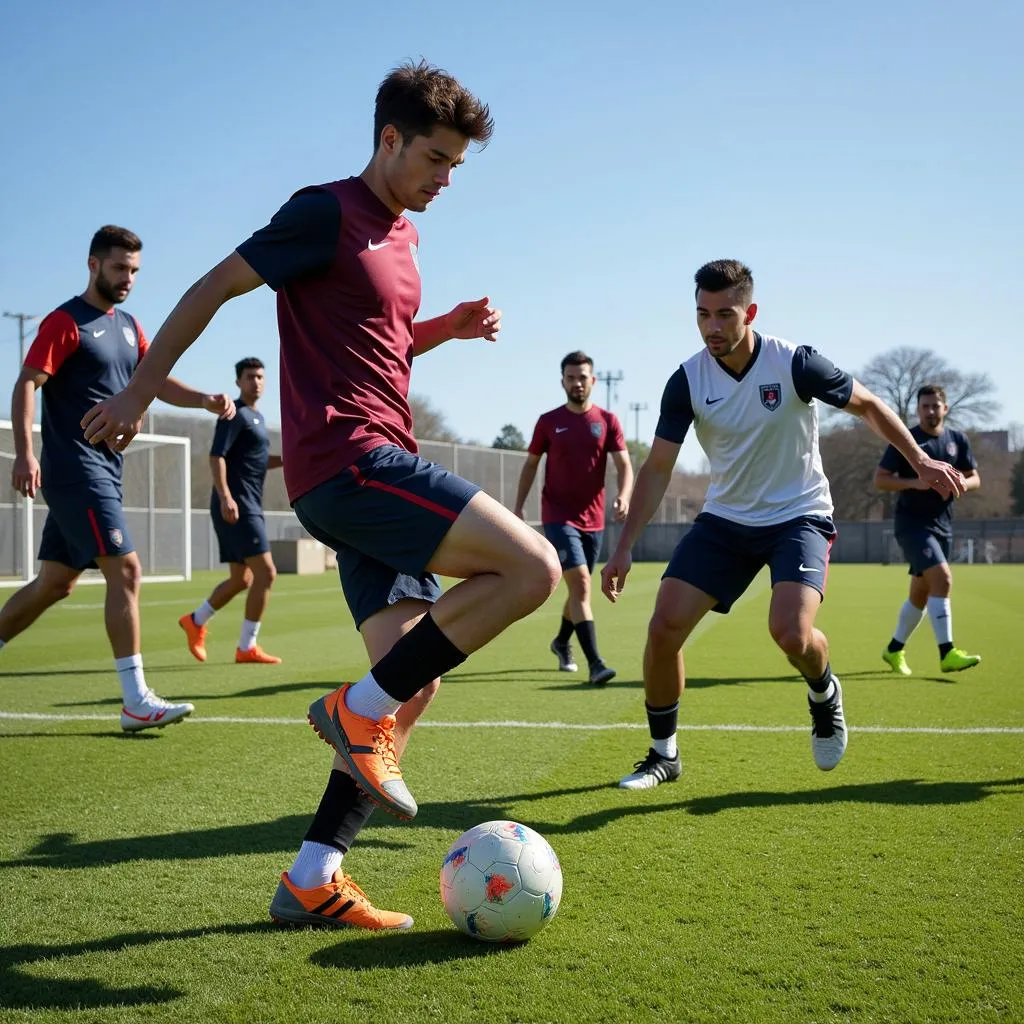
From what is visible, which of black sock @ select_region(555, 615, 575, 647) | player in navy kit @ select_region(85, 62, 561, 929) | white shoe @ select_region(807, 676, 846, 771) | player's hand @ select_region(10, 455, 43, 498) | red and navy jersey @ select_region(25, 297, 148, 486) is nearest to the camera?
player in navy kit @ select_region(85, 62, 561, 929)

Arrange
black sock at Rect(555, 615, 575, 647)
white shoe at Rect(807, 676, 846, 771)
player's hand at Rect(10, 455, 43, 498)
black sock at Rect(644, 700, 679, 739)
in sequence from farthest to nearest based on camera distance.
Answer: black sock at Rect(555, 615, 575, 647), player's hand at Rect(10, 455, 43, 498), black sock at Rect(644, 700, 679, 739), white shoe at Rect(807, 676, 846, 771)

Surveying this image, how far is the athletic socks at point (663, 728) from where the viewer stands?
4824mm

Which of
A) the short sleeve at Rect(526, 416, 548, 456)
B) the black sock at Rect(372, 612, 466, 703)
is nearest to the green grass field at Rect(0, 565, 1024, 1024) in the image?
the black sock at Rect(372, 612, 466, 703)

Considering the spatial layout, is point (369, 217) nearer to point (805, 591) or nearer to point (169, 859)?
point (169, 859)

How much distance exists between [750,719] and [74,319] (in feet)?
14.6

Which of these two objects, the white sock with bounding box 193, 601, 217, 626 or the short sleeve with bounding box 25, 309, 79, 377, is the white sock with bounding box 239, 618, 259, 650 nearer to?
the white sock with bounding box 193, 601, 217, 626

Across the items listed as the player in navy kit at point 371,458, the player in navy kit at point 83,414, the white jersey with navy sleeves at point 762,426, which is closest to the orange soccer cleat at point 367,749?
the player in navy kit at point 371,458

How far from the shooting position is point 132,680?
582 centimetres

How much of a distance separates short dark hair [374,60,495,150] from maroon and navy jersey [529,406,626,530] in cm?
584

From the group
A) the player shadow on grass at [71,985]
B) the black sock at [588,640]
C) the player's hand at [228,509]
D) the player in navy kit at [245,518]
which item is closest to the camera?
the player shadow on grass at [71,985]

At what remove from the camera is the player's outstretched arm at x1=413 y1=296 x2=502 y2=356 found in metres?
3.71

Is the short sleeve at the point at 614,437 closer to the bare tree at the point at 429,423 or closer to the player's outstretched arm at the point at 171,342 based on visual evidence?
the player's outstretched arm at the point at 171,342

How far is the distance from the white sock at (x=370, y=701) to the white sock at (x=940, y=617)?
7338 millimetres

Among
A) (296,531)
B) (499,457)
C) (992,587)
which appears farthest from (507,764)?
(499,457)
